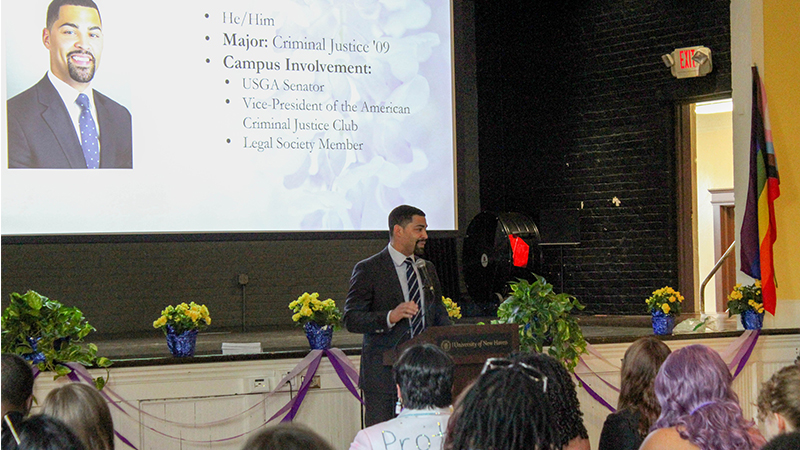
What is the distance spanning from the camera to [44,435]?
1.36 metres

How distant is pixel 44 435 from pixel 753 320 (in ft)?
16.9

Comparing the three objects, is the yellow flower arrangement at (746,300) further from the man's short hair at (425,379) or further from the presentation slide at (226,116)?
the man's short hair at (425,379)

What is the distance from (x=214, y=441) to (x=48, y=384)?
83 cm

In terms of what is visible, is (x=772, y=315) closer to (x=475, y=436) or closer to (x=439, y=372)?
(x=439, y=372)

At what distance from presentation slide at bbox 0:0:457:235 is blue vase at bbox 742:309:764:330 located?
2.06 metres

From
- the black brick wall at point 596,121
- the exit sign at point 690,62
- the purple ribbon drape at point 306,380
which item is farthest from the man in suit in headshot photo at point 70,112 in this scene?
the exit sign at point 690,62

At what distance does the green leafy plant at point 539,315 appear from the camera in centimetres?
434

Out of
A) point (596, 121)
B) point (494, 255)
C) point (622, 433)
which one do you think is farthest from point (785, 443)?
point (596, 121)

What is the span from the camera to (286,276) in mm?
8812

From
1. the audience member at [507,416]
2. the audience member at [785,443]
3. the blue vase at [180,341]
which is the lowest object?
the blue vase at [180,341]

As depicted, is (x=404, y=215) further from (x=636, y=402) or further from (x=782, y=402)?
(x=782, y=402)

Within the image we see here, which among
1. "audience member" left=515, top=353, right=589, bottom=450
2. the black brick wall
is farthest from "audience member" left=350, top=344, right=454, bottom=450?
the black brick wall

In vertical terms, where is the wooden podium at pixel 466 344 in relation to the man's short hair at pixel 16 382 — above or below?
below

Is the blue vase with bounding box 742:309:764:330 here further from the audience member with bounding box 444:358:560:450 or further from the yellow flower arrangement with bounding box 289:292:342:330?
the audience member with bounding box 444:358:560:450
